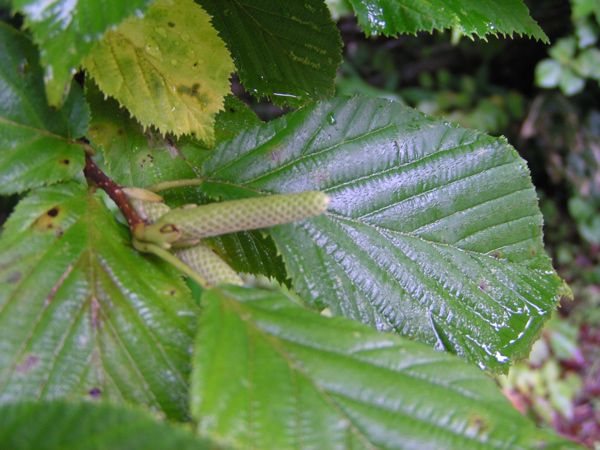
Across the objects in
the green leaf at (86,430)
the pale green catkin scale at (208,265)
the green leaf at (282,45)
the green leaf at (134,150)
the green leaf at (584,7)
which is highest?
the green leaf at (584,7)

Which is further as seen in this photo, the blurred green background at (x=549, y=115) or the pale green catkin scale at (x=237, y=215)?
the blurred green background at (x=549, y=115)

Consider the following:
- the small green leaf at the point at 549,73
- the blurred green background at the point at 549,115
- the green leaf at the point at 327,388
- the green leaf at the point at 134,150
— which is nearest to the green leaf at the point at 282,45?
the green leaf at the point at 134,150

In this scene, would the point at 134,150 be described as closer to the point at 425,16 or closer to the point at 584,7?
the point at 425,16

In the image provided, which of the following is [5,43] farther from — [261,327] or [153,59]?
[261,327]

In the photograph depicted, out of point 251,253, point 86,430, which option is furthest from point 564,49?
point 86,430

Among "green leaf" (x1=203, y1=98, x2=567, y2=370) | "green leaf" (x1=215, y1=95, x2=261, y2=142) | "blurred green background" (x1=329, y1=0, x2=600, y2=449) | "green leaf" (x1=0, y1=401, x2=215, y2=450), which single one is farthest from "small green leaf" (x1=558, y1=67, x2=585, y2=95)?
"green leaf" (x1=0, y1=401, x2=215, y2=450)

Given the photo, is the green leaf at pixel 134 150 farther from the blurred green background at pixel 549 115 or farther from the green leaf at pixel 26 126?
the blurred green background at pixel 549 115

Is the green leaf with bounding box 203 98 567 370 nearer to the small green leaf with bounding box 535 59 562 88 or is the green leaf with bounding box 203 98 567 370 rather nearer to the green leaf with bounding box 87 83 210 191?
the green leaf with bounding box 87 83 210 191
